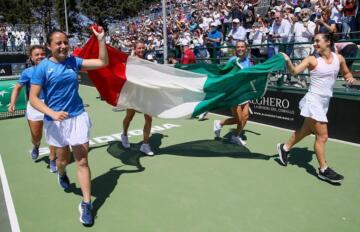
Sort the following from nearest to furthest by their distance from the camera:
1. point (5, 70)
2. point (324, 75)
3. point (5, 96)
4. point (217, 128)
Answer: point (324, 75) → point (217, 128) → point (5, 96) → point (5, 70)

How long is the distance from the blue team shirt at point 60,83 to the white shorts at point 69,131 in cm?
9

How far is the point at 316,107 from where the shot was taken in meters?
5.12

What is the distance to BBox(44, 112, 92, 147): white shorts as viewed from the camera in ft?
13.3

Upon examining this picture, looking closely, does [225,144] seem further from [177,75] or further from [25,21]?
[25,21]

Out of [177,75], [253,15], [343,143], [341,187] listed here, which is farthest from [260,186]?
[253,15]

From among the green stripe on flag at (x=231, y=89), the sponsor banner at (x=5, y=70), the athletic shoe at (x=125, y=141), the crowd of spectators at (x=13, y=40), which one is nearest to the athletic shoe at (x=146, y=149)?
the athletic shoe at (x=125, y=141)

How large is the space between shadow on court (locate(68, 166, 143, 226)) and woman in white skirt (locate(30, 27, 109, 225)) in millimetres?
525

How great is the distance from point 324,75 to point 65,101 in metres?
3.50

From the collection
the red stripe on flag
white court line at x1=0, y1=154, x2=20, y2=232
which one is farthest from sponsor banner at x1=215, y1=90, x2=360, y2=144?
white court line at x1=0, y1=154, x2=20, y2=232

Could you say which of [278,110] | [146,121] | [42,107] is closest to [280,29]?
[278,110]

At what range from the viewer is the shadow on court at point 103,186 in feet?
15.2

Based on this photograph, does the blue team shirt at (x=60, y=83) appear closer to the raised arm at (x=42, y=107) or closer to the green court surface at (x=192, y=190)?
the raised arm at (x=42, y=107)

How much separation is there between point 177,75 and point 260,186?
7.95 ft

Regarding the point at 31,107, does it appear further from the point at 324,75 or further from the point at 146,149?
the point at 324,75
